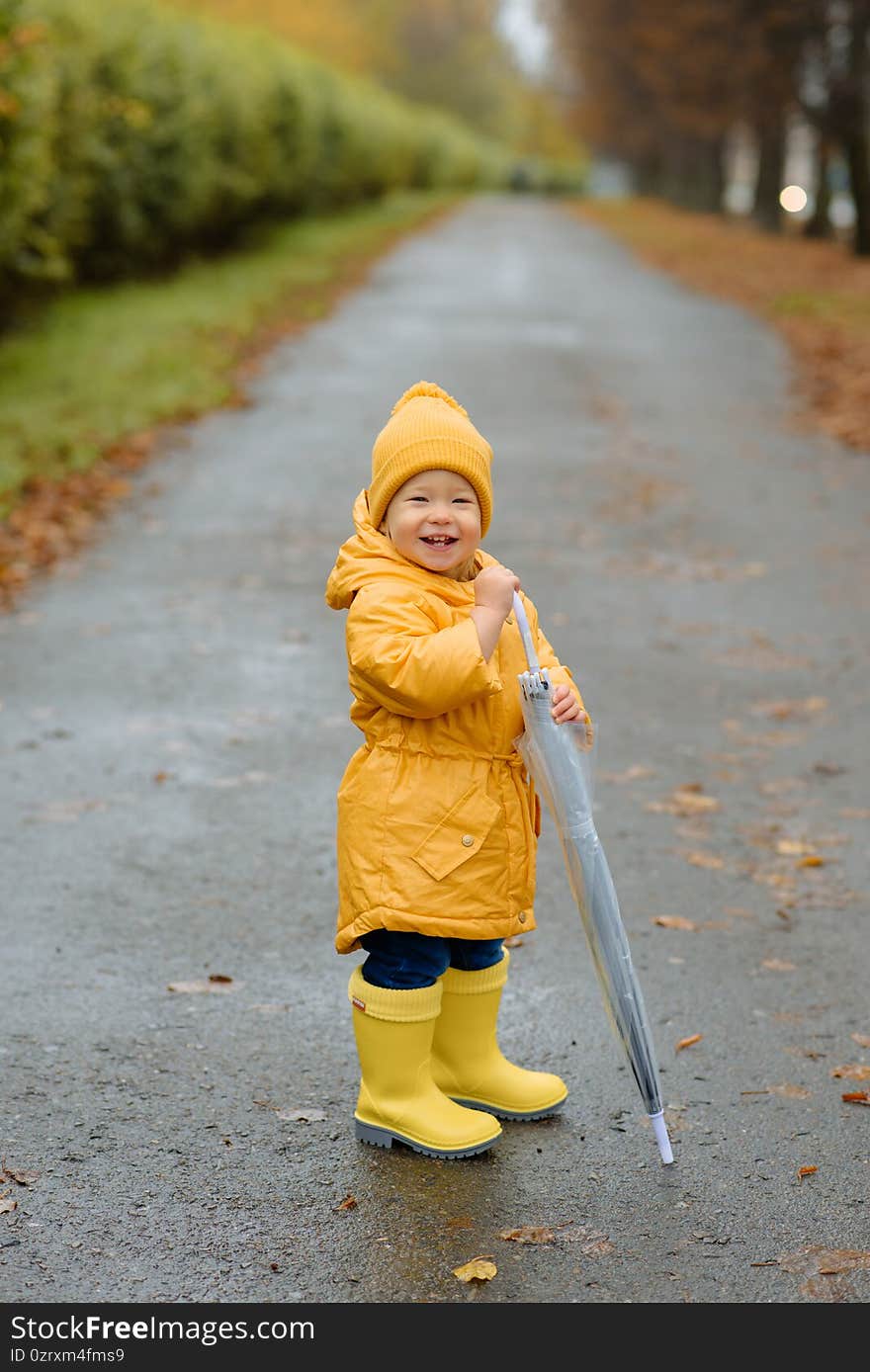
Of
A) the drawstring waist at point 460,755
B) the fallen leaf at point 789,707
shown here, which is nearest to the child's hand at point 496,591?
the drawstring waist at point 460,755

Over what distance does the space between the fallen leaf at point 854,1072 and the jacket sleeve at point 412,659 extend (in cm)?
128

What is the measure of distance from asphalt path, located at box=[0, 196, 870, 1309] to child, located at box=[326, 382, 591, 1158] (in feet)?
0.77

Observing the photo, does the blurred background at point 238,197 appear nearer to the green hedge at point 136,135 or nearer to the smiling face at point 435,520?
the green hedge at point 136,135

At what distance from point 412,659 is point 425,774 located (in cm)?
27

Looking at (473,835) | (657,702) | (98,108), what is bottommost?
(657,702)

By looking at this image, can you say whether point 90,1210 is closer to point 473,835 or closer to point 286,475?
point 473,835

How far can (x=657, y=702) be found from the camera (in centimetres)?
674

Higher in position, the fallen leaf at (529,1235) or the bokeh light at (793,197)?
the bokeh light at (793,197)

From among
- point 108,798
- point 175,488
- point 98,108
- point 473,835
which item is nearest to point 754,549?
point 175,488

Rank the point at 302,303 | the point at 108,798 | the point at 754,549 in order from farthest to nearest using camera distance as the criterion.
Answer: the point at 302,303, the point at 754,549, the point at 108,798

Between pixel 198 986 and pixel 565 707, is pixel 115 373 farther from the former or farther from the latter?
pixel 565 707

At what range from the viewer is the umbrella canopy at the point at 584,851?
3.22m

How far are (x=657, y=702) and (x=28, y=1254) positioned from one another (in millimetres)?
4167

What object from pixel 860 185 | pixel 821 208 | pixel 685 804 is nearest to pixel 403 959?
pixel 685 804
